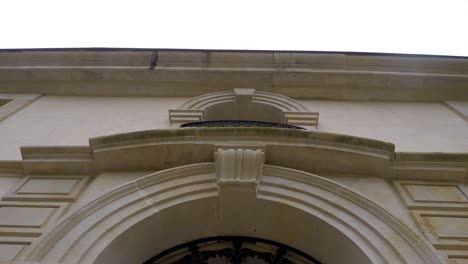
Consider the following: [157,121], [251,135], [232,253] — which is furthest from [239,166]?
[157,121]

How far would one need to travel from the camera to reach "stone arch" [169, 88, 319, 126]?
783cm

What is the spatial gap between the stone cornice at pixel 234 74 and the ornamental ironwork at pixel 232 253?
418cm

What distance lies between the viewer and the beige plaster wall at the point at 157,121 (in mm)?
6301

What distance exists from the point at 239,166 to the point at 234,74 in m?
4.15

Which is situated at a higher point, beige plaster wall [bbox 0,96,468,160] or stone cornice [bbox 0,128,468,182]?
beige plaster wall [bbox 0,96,468,160]

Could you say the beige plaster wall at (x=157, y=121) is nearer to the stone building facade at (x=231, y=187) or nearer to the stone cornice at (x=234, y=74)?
the stone building facade at (x=231, y=187)

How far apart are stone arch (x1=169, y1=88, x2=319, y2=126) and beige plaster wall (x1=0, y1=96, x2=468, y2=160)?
0.39 meters

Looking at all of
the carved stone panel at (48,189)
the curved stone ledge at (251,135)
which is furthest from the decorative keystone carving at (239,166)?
the carved stone panel at (48,189)

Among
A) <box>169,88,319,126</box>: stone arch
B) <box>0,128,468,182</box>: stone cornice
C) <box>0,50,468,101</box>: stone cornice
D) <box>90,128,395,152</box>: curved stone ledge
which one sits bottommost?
<box>0,128,468,182</box>: stone cornice

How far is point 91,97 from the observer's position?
8484mm

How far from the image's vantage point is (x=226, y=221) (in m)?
4.77

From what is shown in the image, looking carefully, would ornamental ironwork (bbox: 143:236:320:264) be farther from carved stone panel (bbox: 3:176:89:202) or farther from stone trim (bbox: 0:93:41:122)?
stone trim (bbox: 0:93:41:122)

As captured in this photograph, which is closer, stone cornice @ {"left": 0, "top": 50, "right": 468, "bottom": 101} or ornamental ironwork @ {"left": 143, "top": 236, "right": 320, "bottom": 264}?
ornamental ironwork @ {"left": 143, "top": 236, "right": 320, "bottom": 264}

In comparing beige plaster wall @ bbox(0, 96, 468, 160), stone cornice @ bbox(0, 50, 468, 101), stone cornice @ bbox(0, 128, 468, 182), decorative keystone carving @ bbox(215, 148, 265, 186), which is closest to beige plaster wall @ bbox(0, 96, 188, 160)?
beige plaster wall @ bbox(0, 96, 468, 160)
